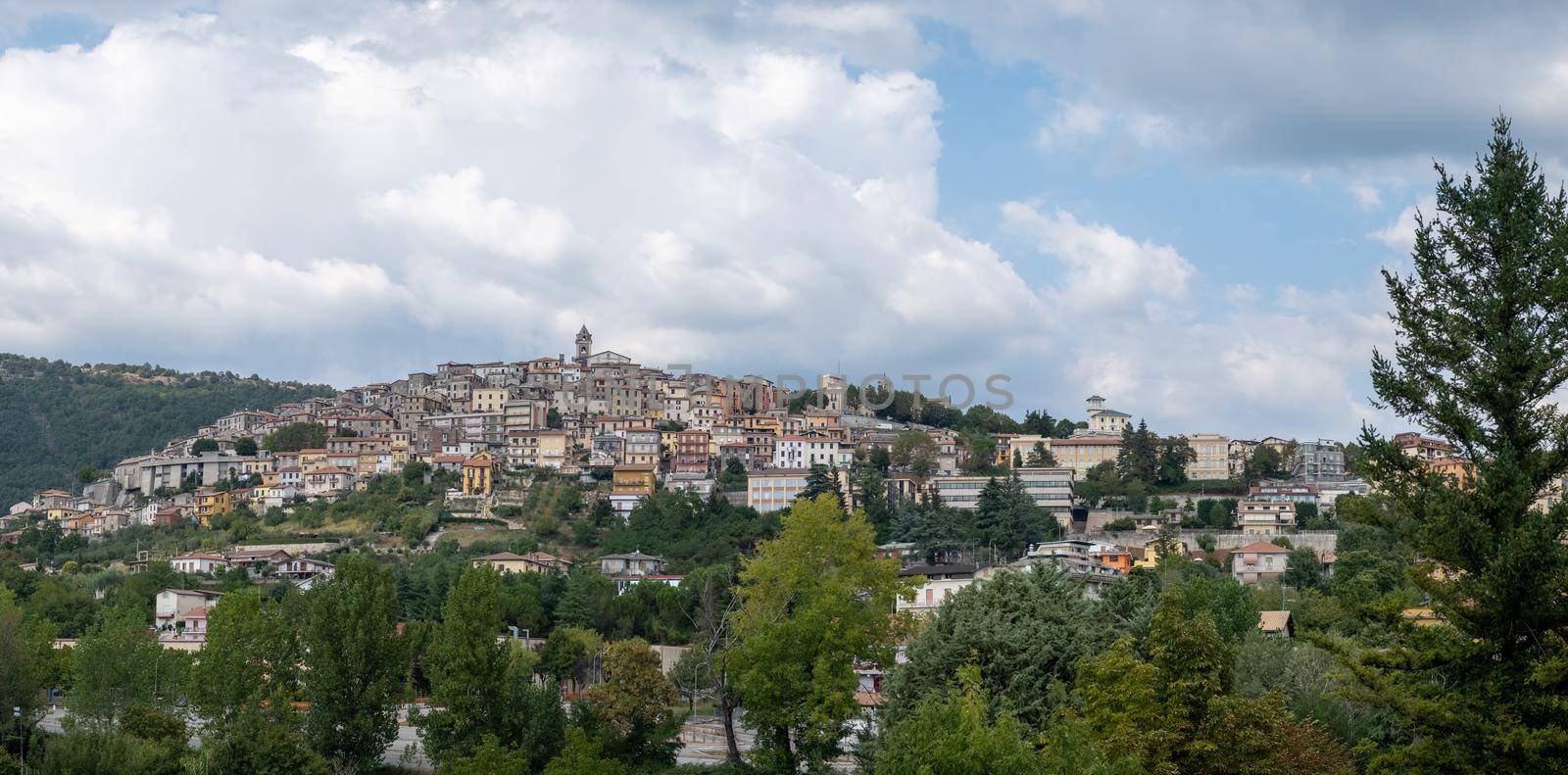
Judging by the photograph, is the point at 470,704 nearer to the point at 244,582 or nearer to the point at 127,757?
the point at 127,757

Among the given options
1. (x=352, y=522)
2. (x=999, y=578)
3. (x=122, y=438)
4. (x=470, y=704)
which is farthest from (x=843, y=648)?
(x=122, y=438)

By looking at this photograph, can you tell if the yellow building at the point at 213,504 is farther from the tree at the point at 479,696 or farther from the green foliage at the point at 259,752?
the tree at the point at 479,696

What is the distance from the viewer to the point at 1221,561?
6750cm

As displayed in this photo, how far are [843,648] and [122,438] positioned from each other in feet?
364

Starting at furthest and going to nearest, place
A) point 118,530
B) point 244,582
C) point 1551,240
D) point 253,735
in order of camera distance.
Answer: point 118,530
point 244,582
point 253,735
point 1551,240

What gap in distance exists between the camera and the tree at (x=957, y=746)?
1759 centimetres

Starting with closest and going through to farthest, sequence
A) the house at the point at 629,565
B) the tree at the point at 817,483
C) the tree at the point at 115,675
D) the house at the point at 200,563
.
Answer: the tree at the point at 115,675 < the house at the point at 629,565 < the house at the point at 200,563 < the tree at the point at 817,483

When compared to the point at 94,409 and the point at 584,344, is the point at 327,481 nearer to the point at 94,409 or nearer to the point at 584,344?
the point at 584,344

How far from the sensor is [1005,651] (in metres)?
26.3

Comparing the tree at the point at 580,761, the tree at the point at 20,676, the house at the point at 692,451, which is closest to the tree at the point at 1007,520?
the house at the point at 692,451

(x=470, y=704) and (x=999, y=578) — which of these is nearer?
(x=999, y=578)

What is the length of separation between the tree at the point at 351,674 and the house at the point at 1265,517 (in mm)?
52109

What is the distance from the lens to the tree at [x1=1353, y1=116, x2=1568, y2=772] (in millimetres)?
16078

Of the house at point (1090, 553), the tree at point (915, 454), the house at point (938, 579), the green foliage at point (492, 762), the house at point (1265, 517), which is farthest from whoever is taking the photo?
the tree at point (915, 454)
